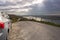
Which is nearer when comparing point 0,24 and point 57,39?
point 0,24

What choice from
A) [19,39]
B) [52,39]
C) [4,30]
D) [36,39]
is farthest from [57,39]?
[4,30]

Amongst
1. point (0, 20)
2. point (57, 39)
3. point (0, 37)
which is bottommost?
point (57, 39)

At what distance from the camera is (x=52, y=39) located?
14305mm

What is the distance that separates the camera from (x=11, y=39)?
553 inches

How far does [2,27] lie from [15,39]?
459 cm

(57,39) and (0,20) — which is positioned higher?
(0,20)

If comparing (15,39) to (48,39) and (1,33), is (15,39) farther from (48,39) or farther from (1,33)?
(1,33)

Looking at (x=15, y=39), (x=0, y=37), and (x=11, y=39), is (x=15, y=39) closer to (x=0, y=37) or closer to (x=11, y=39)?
(x=11, y=39)

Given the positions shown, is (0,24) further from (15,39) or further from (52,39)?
(52,39)

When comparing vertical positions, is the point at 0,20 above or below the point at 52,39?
above

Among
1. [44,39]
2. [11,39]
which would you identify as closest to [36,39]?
[44,39]

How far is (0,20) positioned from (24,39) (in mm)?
4600

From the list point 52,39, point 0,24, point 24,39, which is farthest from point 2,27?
point 52,39

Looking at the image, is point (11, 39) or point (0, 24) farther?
point (11, 39)
